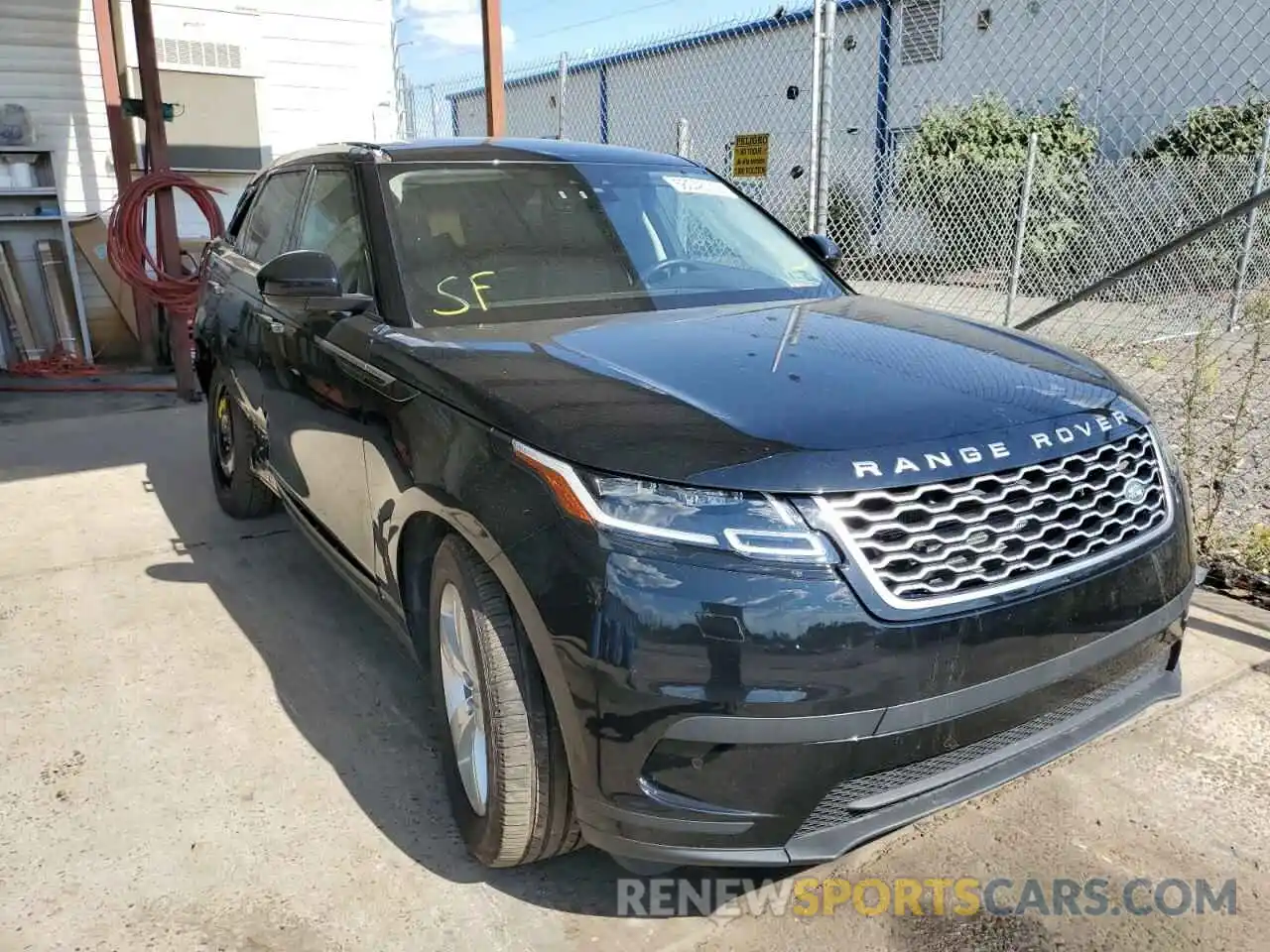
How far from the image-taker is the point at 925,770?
202 centimetres

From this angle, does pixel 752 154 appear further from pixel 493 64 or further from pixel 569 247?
pixel 569 247

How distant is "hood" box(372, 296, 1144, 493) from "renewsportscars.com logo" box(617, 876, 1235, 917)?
1.08 m

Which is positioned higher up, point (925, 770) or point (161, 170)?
point (161, 170)

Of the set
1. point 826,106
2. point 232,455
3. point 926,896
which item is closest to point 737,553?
point 926,896

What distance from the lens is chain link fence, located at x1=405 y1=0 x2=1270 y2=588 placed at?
20.9 ft

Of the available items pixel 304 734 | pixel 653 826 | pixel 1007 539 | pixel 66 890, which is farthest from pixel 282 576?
pixel 1007 539

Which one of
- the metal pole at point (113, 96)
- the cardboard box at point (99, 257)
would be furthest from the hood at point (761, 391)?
the cardboard box at point (99, 257)

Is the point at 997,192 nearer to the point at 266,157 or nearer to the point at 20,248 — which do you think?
the point at 266,157

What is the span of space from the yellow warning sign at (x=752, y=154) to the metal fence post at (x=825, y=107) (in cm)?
43

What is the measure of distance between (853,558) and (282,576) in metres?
3.12

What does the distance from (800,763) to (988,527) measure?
61 centimetres

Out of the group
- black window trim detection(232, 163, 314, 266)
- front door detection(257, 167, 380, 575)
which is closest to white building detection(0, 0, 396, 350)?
black window trim detection(232, 163, 314, 266)

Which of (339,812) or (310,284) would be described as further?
(310,284)

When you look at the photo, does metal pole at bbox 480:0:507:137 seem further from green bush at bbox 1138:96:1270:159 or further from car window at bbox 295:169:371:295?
green bush at bbox 1138:96:1270:159
